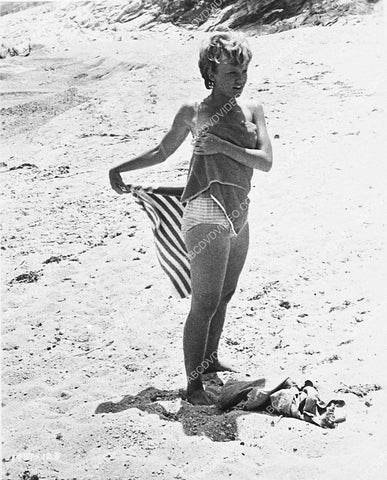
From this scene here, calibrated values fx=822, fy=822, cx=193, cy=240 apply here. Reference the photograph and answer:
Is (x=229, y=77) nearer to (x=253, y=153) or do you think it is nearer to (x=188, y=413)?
(x=253, y=153)

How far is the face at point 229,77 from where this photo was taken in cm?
352

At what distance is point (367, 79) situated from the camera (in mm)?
10109

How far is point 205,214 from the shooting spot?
144 inches

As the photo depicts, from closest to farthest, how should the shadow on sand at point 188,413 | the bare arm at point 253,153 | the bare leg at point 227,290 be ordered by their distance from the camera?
the bare arm at point 253,153 < the shadow on sand at point 188,413 < the bare leg at point 227,290

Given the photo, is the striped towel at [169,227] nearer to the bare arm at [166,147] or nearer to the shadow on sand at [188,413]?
the bare arm at [166,147]

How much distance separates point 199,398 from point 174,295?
0.61 meters

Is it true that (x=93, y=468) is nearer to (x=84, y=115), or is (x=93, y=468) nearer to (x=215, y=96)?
(x=215, y=96)

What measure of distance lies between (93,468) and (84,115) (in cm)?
826

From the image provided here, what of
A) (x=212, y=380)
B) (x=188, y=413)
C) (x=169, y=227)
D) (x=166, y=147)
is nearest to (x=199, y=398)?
(x=188, y=413)

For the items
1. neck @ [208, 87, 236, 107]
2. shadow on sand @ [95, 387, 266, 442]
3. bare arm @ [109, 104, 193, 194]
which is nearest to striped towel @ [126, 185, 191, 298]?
bare arm @ [109, 104, 193, 194]

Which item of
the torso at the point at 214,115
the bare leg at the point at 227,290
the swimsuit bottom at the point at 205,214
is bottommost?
the bare leg at the point at 227,290

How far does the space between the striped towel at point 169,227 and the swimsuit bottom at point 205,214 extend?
476mm

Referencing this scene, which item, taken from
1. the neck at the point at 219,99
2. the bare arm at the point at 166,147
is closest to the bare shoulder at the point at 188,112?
the bare arm at the point at 166,147

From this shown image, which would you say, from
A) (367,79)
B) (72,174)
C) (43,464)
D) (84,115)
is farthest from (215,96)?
(84,115)
